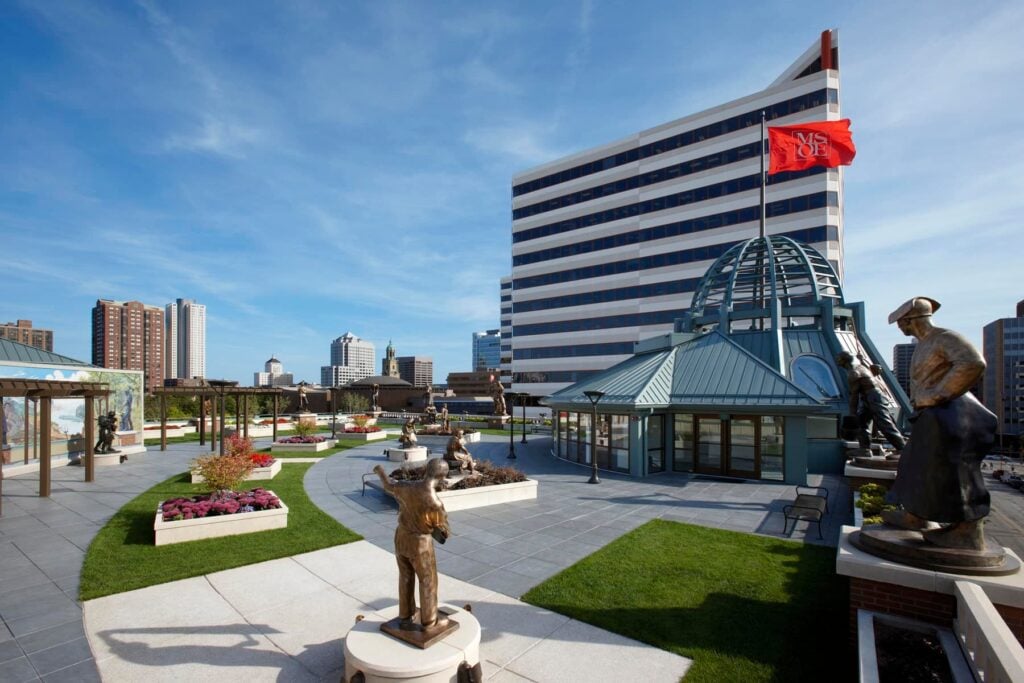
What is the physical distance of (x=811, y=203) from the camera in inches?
1848

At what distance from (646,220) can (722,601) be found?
55086mm

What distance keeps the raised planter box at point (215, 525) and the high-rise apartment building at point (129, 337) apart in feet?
532

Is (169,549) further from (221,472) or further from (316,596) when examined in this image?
(316,596)

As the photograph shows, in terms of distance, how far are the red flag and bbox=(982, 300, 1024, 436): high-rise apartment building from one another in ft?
361

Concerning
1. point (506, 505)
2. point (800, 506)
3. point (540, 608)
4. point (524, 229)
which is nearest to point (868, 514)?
point (800, 506)

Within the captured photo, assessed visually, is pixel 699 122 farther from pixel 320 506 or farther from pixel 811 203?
pixel 320 506

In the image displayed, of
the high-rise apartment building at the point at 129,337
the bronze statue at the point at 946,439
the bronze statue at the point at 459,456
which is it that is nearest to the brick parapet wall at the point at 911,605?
the bronze statue at the point at 946,439

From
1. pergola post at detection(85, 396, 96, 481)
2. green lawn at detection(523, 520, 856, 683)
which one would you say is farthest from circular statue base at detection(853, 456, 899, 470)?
pergola post at detection(85, 396, 96, 481)

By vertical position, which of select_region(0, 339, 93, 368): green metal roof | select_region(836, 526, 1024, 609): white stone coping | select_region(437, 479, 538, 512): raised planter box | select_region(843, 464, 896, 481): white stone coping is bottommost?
select_region(437, 479, 538, 512): raised planter box

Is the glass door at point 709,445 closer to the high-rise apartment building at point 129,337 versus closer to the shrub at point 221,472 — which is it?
the shrub at point 221,472

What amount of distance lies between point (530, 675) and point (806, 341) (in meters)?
22.9

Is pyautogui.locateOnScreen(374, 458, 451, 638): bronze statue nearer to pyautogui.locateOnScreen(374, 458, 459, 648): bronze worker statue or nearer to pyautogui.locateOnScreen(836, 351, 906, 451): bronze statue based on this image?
pyautogui.locateOnScreen(374, 458, 459, 648): bronze worker statue

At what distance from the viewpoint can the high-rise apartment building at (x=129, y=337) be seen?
141 meters

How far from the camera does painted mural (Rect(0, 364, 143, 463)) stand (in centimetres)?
2006
